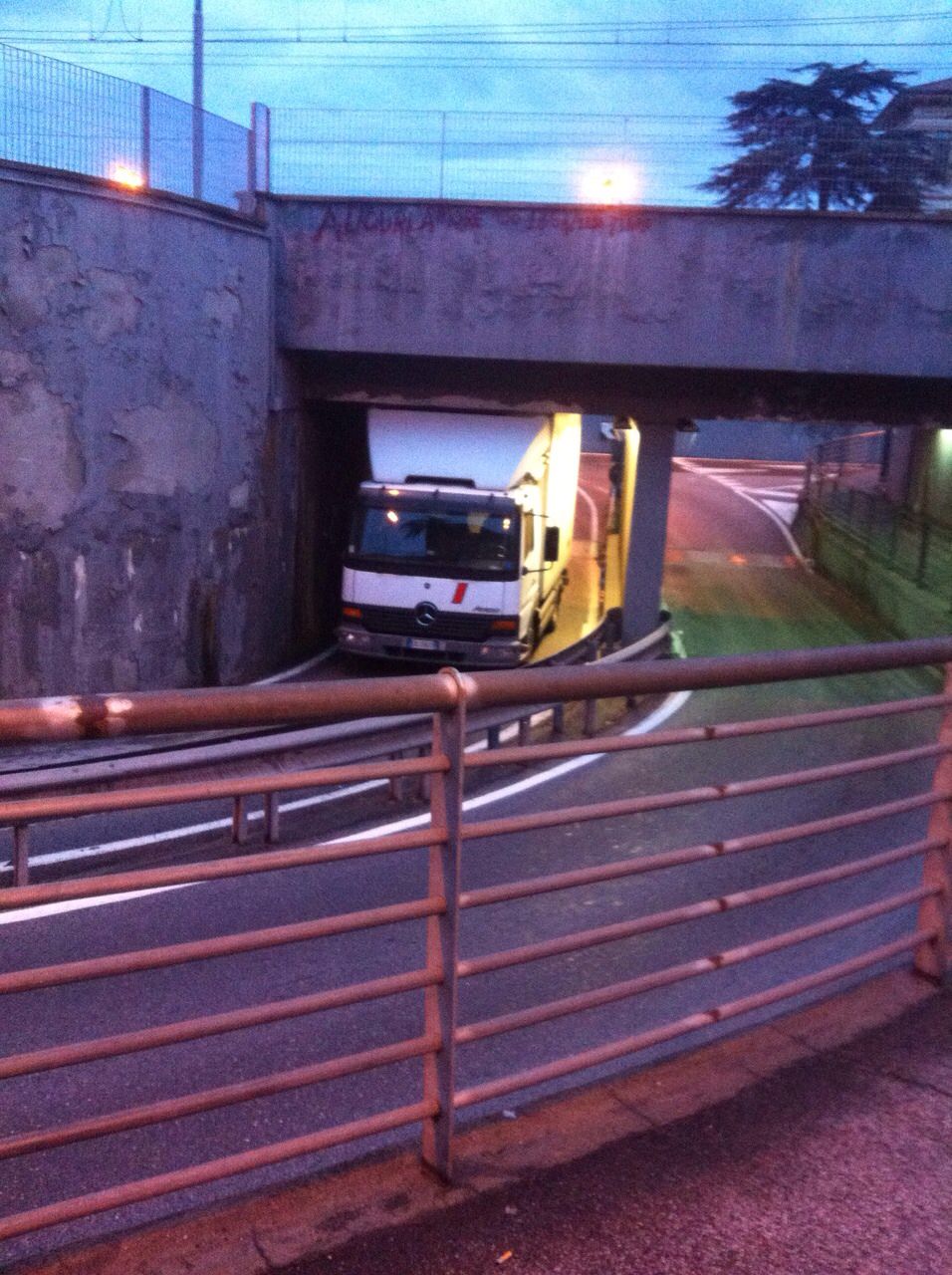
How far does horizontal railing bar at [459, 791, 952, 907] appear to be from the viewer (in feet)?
10.2

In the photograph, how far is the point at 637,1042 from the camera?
353cm

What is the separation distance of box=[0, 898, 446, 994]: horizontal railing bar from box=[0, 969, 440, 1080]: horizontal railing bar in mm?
131

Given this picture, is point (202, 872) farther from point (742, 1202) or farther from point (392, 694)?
point (742, 1202)

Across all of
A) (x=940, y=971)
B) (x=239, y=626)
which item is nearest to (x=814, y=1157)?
(x=940, y=971)

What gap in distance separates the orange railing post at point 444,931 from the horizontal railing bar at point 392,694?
0.09m

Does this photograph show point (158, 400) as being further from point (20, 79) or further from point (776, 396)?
point (776, 396)

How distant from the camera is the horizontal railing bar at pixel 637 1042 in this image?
3213 millimetres

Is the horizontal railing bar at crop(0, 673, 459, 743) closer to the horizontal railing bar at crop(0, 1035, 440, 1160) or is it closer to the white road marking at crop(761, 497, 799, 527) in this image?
the horizontal railing bar at crop(0, 1035, 440, 1160)

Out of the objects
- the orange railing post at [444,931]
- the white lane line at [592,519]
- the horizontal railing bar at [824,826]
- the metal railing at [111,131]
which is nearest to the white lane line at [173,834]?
the horizontal railing bar at [824,826]

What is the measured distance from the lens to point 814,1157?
339cm

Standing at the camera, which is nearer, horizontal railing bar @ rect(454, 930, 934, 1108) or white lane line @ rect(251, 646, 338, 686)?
horizontal railing bar @ rect(454, 930, 934, 1108)

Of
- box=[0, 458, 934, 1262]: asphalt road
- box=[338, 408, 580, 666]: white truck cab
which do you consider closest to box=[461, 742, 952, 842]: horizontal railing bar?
box=[0, 458, 934, 1262]: asphalt road

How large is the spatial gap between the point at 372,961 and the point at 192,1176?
4101mm

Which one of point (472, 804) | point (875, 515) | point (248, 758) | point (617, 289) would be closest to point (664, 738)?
point (248, 758)
